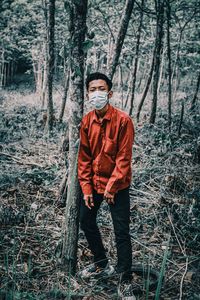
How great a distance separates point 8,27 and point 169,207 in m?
23.2

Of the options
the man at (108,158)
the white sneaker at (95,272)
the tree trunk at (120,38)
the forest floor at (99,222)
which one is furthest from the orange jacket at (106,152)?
the tree trunk at (120,38)

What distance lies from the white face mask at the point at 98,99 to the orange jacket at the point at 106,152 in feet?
0.28

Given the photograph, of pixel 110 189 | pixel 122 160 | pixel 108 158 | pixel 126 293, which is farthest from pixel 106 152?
pixel 126 293

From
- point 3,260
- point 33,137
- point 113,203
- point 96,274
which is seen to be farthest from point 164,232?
point 33,137

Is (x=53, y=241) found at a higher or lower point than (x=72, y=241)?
lower

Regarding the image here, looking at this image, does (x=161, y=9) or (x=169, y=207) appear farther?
(x=161, y=9)

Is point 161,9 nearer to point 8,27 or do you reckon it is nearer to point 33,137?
point 33,137

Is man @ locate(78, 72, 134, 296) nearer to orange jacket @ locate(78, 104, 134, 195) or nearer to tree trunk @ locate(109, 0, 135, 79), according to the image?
orange jacket @ locate(78, 104, 134, 195)

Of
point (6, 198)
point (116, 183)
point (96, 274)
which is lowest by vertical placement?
point (96, 274)

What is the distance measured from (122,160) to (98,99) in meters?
0.61

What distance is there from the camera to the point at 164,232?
14.2ft

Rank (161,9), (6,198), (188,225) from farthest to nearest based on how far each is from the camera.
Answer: (161,9) < (6,198) < (188,225)

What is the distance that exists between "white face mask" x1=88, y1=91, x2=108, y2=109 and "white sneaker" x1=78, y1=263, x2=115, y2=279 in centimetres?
168

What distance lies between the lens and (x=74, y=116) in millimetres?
3080
